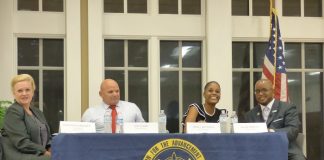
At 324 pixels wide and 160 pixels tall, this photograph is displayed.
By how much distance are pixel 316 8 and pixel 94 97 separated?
308cm

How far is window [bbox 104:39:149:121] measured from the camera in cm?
638

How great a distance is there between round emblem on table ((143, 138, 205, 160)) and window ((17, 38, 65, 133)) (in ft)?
8.35

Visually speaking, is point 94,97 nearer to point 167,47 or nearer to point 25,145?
point 167,47

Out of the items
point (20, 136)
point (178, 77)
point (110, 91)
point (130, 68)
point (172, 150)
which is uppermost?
point (130, 68)

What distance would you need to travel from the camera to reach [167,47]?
6.50m

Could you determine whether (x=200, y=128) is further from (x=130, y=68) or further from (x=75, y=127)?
(x=130, y=68)

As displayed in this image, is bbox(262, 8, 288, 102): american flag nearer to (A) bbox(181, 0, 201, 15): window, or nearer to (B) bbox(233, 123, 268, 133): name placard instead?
(A) bbox(181, 0, 201, 15): window

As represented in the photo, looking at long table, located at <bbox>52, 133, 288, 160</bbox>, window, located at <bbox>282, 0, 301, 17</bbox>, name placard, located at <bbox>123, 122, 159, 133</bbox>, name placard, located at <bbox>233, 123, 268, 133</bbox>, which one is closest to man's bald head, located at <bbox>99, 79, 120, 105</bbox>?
name placard, located at <bbox>123, 122, 159, 133</bbox>

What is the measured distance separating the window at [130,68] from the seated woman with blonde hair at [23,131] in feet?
7.15

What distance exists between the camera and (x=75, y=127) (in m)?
3.95

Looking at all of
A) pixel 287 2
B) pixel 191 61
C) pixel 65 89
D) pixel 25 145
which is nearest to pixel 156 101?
pixel 191 61

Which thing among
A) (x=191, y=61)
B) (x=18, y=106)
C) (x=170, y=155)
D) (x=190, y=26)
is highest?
(x=190, y=26)

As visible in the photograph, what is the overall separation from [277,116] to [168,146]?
134 centimetres

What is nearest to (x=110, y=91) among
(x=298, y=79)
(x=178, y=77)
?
(x=178, y=77)
